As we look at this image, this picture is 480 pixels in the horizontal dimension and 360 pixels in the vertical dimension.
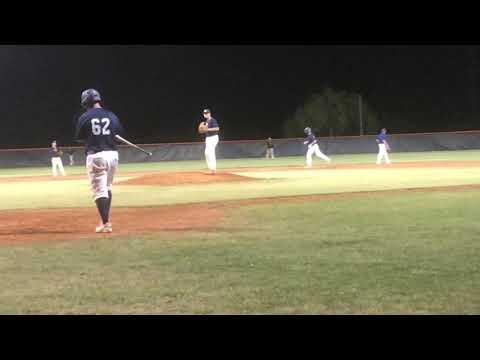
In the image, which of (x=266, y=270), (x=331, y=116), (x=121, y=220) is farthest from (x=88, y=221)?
(x=331, y=116)

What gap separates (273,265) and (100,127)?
3473 millimetres

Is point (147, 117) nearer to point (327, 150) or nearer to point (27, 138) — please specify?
point (27, 138)

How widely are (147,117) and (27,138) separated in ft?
27.4

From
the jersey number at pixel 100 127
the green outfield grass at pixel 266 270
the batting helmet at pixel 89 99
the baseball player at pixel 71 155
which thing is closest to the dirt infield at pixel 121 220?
the green outfield grass at pixel 266 270

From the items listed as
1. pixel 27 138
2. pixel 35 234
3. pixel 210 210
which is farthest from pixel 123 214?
pixel 27 138

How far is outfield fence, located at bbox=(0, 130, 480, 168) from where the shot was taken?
124 ft

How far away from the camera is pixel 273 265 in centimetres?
657

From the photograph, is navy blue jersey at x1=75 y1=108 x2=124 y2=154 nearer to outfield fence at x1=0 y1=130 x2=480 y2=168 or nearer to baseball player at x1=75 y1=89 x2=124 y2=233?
baseball player at x1=75 y1=89 x2=124 y2=233

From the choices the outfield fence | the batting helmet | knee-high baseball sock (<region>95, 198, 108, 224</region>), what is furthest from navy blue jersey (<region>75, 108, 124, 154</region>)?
the outfield fence

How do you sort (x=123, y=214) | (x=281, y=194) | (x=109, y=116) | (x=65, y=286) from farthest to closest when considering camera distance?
1. (x=281, y=194)
2. (x=123, y=214)
3. (x=109, y=116)
4. (x=65, y=286)

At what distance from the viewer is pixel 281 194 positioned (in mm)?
14703

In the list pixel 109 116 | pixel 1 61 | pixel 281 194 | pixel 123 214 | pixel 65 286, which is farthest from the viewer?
pixel 1 61

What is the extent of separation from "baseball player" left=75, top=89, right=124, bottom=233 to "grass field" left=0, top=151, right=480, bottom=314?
630 mm

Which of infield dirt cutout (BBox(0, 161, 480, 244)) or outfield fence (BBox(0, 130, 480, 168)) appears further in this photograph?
outfield fence (BBox(0, 130, 480, 168))
